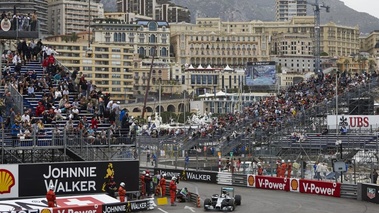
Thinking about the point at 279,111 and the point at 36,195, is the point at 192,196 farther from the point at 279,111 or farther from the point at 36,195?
the point at 279,111

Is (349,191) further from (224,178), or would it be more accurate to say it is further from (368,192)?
(224,178)

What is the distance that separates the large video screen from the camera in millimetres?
148875

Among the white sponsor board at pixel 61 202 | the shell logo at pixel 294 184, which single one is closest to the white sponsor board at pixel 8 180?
the white sponsor board at pixel 61 202

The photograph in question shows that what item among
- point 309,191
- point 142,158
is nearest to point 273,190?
point 309,191

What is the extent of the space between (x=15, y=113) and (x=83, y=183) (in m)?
5.02

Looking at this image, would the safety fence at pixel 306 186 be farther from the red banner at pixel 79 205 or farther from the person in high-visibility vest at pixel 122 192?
the red banner at pixel 79 205

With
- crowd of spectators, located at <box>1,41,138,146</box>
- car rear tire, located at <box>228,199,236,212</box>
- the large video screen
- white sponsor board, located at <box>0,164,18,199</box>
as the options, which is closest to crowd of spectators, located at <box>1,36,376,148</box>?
crowd of spectators, located at <box>1,41,138,146</box>

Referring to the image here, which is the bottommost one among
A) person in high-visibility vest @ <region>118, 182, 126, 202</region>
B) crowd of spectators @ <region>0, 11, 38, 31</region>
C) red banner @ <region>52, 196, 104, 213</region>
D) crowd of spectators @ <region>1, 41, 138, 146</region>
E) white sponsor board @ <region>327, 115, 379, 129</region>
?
red banner @ <region>52, 196, 104, 213</region>

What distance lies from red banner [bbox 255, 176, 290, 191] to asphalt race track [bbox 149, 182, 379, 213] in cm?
79

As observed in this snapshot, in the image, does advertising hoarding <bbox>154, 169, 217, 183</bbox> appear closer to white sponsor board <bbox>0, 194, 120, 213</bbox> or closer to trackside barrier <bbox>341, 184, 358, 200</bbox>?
trackside barrier <bbox>341, 184, 358, 200</bbox>

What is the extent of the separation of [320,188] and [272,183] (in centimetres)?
369

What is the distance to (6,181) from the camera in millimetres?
34438

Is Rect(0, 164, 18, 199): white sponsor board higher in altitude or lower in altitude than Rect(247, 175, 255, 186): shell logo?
higher

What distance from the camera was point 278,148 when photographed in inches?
2263
